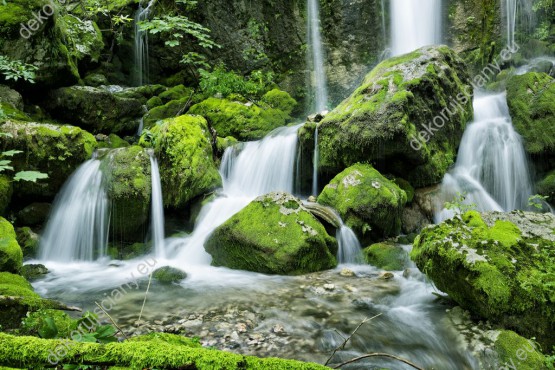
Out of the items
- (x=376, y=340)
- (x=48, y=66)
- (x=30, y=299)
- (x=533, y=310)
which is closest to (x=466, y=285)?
(x=533, y=310)

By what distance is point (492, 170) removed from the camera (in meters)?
9.66

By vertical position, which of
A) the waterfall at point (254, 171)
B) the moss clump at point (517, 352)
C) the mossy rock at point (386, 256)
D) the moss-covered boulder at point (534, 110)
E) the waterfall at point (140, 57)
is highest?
the waterfall at point (140, 57)

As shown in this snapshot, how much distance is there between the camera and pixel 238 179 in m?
10.1

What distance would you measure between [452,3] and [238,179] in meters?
12.1

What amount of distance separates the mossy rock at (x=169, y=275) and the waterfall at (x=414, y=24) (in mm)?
13219

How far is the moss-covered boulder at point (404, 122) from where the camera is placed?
8.24 metres

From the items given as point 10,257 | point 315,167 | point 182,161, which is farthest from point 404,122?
point 10,257

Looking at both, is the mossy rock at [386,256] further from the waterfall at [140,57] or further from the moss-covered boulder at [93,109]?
the waterfall at [140,57]

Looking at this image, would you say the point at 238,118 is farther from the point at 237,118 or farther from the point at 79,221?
the point at 79,221

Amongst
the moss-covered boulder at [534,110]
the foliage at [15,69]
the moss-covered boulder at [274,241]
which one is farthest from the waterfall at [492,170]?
the foliage at [15,69]

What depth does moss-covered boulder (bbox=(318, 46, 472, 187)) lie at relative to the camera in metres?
8.24

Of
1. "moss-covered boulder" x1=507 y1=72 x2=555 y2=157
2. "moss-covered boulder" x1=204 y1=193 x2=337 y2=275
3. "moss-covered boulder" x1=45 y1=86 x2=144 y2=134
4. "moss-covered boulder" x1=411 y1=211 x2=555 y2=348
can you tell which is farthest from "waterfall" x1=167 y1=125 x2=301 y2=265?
"moss-covered boulder" x1=507 y1=72 x2=555 y2=157

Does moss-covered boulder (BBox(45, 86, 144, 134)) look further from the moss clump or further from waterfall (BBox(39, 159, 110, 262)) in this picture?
the moss clump

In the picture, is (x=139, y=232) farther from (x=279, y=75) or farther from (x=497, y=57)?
(x=497, y=57)
